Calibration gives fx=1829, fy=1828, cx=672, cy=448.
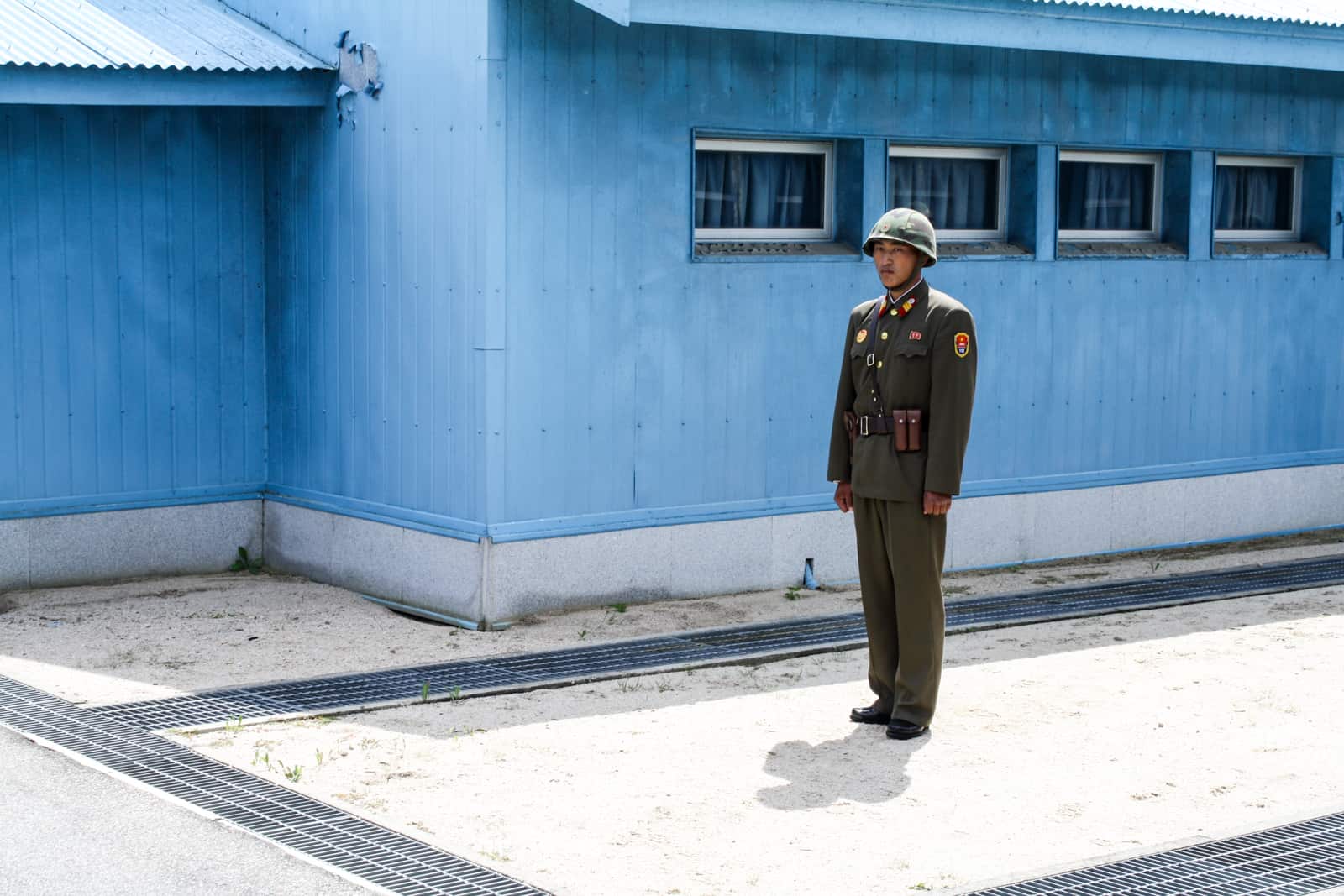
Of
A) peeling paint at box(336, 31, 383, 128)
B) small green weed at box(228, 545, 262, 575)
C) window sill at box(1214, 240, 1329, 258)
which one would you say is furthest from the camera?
window sill at box(1214, 240, 1329, 258)

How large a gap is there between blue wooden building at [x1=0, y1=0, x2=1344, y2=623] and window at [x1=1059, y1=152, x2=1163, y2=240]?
3cm

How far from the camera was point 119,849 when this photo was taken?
18.8 ft

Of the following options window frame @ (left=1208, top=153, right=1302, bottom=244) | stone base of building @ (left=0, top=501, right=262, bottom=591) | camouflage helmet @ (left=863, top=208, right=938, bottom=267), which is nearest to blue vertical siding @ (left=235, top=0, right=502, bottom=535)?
stone base of building @ (left=0, top=501, right=262, bottom=591)

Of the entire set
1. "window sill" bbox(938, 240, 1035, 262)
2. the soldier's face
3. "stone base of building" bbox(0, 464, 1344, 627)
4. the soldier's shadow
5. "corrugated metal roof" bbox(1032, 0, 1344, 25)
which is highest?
"corrugated metal roof" bbox(1032, 0, 1344, 25)

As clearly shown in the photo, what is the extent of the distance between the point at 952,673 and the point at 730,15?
3427 mm

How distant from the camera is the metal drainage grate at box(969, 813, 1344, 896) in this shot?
216 inches

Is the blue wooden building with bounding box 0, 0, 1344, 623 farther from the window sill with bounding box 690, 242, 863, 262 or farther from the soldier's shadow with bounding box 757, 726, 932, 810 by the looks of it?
the soldier's shadow with bounding box 757, 726, 932, 810

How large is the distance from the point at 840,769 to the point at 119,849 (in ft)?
8.64

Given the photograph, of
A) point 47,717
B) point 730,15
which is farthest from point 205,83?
point 47,717

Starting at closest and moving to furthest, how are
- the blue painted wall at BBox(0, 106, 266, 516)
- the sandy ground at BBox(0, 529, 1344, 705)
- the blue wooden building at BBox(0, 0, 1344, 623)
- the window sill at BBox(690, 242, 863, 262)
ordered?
1. the sandy ground at BBox(0, 529, 1344, 705)
2. the blue wooden building at BBox(0, 0, 1344, 623)
3. the blue painted wall at BBox(0, 106, 266, 516)
4. the window sill at BBox(690, 242, 863, 262)

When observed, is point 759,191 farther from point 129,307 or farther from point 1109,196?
point 129,307

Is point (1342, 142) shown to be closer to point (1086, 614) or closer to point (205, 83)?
point (1086, 614)

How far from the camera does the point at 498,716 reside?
7.63m

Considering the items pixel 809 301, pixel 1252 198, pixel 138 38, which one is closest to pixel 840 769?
pixel 809 301
